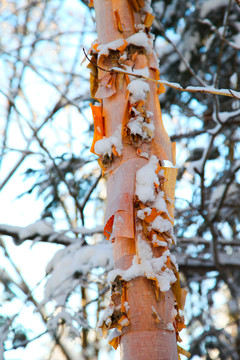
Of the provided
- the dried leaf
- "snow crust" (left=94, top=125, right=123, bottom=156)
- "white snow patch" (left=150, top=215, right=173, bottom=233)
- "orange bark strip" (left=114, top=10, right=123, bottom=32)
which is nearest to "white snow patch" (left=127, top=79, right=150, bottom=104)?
"snow crust" (left=94, top=125, right=123, bottom=156)

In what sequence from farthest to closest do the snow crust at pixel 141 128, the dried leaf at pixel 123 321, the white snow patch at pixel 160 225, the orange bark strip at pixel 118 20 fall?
the orange bark strip at pixel 118 20 < the snow crust at pixel 141 128 < the white snow patch at pixel 160 225 < the dried leaf at pixel 123 321

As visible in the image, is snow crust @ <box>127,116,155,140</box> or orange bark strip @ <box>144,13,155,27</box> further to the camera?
orange bark strip @ <box>144,13,155,27</box>

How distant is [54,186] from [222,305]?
3306 millimetres

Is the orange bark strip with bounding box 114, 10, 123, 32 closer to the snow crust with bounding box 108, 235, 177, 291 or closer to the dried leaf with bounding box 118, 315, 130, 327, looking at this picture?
the snow crust with bounding box 108, 235, 177, 291

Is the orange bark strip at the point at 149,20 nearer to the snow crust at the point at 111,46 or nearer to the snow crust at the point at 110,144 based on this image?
the snow crust at the point at 111,46

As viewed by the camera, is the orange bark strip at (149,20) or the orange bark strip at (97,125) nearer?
the orange bark strip at (97,125)

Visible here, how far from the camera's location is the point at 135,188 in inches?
52.4

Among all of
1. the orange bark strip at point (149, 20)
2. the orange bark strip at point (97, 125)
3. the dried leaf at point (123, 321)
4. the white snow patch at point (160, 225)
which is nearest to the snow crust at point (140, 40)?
the orange bark strip at point (149, 20)

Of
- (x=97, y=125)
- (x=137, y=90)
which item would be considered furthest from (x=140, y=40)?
(x=97, y=125)

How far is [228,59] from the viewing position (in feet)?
14.2

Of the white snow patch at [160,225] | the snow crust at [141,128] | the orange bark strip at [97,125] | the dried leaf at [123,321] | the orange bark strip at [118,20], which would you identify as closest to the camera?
the dried leaf at [123,321]

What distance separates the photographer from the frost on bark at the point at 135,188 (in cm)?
118

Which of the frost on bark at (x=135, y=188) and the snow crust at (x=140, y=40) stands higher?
the snow crust at (x=140, y=40)

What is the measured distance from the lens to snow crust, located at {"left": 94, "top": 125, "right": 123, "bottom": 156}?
1414 millimetres
